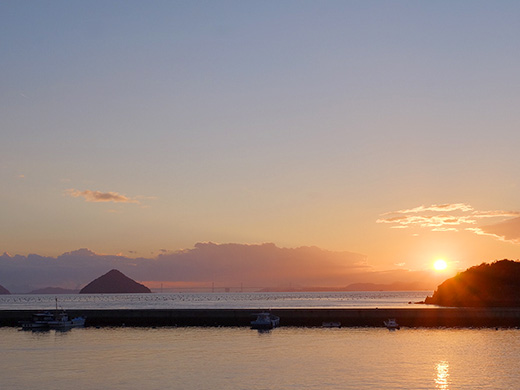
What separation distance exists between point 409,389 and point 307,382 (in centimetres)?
890

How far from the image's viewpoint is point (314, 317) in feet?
368

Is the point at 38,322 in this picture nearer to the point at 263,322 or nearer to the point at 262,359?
the point at 263,322

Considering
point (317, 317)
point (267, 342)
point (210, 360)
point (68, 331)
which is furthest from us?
point (317, 317)

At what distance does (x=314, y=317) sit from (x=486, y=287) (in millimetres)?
86681

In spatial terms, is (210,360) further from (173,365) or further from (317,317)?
(317,317)

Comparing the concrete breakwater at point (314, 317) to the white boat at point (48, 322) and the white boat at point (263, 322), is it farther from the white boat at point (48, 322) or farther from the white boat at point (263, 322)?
the white boat at point (263, 322)

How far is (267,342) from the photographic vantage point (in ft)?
275

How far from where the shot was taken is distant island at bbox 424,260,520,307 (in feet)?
560

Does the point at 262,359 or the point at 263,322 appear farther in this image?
the point at 263,322

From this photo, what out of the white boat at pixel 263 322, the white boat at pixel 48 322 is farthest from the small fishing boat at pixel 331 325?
the white boat at pixel 48 322

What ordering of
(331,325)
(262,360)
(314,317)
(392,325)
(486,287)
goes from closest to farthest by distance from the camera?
(262,360) < (392,325) < (331,325) < (314,317) < (486,287)

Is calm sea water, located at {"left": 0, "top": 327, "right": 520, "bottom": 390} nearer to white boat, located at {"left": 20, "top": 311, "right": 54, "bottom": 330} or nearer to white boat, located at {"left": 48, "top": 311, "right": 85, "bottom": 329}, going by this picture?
white boat, located at {"left": 20, "top": 311, "right": 54, "bottom": 330}

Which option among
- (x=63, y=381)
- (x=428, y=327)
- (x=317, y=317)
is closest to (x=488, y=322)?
(x=428, y=327)

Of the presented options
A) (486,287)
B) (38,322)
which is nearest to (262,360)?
(38,322)
